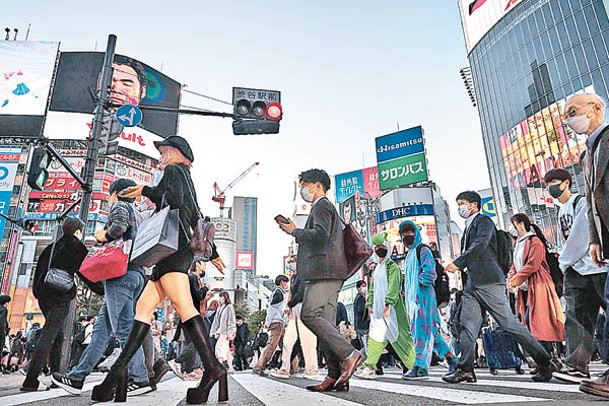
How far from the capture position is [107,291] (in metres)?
3.42

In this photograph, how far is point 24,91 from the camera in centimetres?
3012

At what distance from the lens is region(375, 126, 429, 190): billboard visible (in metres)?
31.5

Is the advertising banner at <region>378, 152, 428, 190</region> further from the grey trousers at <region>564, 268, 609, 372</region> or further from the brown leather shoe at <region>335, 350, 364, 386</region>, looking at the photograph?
the brown leather shoe at <region>335, 350, 364, 386</region>

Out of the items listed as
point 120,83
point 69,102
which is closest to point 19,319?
point 69,102

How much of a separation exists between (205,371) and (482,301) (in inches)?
96.8

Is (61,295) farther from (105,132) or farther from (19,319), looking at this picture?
(19,319)

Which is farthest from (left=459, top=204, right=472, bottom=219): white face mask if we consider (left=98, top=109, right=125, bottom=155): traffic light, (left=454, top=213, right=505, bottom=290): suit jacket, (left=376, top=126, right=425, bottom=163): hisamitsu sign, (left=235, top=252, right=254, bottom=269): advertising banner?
(left=235, top=252, right=254, bottom=269): advertising banner

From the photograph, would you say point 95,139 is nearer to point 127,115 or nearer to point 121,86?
point 127,115

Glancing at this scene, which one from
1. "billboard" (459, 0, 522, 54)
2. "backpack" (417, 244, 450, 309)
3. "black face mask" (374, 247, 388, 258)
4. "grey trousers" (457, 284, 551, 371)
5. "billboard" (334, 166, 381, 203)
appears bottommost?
"grey trousers" (457, 284, 551, 371)

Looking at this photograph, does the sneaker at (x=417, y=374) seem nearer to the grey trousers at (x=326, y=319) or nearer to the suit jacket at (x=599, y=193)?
the grey trousers at (x=326, y=319)

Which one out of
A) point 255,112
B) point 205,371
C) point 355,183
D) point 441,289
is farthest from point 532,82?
point 205,371

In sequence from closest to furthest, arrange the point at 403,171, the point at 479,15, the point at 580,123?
1. the point at 580,123
2. the point at 403,171
3. the point at 479,15

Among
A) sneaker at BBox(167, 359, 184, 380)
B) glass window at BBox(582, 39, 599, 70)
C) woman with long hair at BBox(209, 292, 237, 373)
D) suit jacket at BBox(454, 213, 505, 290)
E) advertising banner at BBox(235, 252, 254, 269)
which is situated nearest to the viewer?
suit jacket at BBox(454, 213, 505, 290)

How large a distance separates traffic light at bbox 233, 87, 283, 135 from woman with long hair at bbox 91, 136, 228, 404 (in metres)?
4.16
